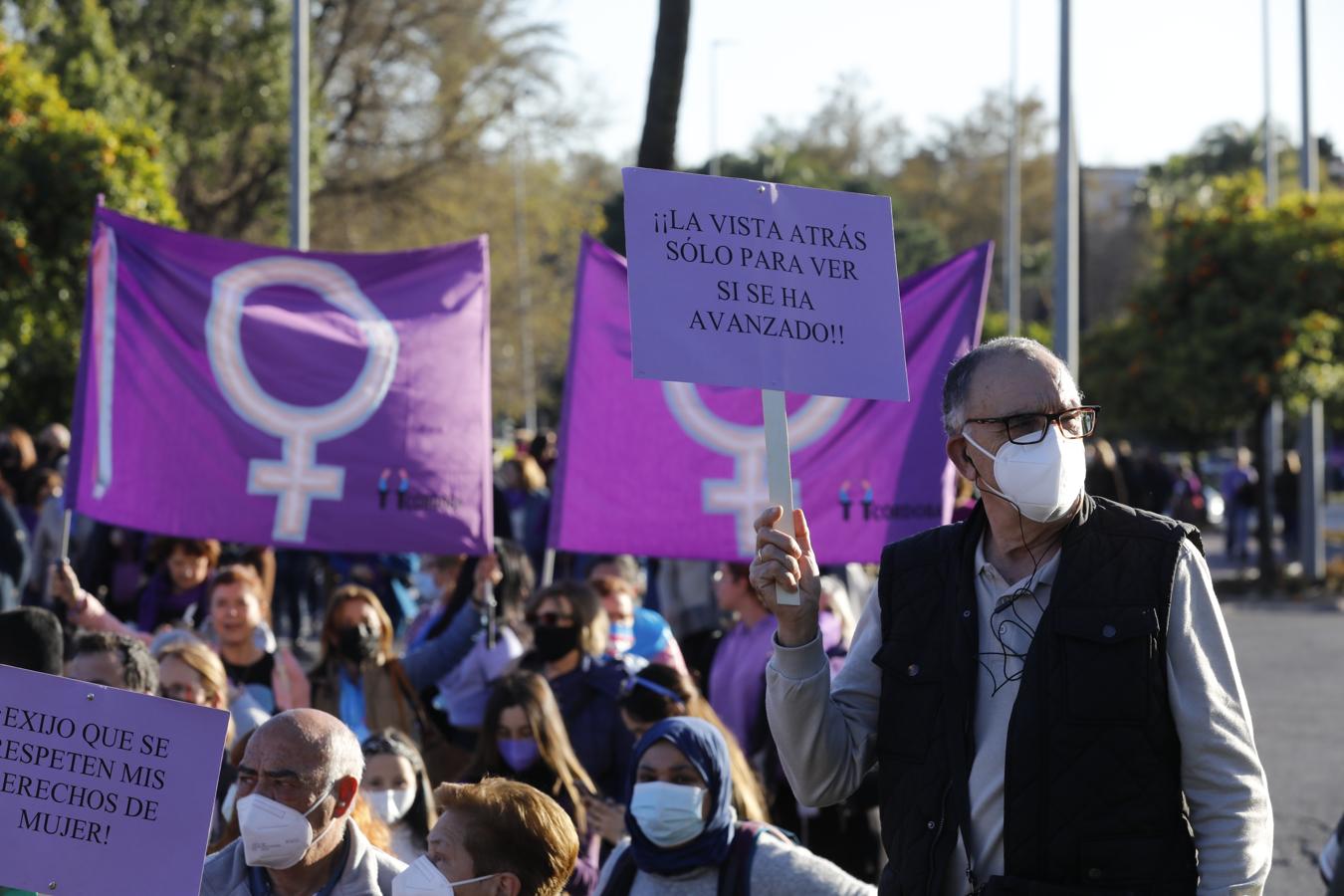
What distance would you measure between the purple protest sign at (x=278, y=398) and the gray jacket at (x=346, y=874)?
3.27m

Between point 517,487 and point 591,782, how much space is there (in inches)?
286

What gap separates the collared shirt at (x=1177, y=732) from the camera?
278 cm

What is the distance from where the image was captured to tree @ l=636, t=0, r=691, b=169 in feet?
34.3

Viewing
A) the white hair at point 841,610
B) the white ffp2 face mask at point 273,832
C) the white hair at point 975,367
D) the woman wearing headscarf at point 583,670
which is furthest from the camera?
the white hair at point 841,610

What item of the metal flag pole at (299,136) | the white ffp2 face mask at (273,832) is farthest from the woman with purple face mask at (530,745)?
the metal flag pole at (299,136)

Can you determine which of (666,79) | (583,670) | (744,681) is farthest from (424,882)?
Answer: (666,79)

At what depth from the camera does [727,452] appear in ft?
24.1

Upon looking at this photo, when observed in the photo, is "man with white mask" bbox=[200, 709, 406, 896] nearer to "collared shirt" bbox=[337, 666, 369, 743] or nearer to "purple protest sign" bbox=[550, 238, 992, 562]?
"collared shirt" bbox=[337, 666, 369, 743]

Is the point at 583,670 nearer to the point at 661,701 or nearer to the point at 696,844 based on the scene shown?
the point at 661,701

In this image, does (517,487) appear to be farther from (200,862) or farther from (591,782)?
(200,862)

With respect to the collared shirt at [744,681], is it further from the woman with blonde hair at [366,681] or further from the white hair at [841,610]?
the woman with blonde hair at [366,681]

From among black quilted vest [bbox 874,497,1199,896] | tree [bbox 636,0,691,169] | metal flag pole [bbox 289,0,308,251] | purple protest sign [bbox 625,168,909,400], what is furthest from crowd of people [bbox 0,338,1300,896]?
metal flag pole [bbox 289,0,308,251]

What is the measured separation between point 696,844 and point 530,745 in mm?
1619

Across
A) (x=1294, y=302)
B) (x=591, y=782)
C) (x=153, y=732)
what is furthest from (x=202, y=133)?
(x=153, y=732)
